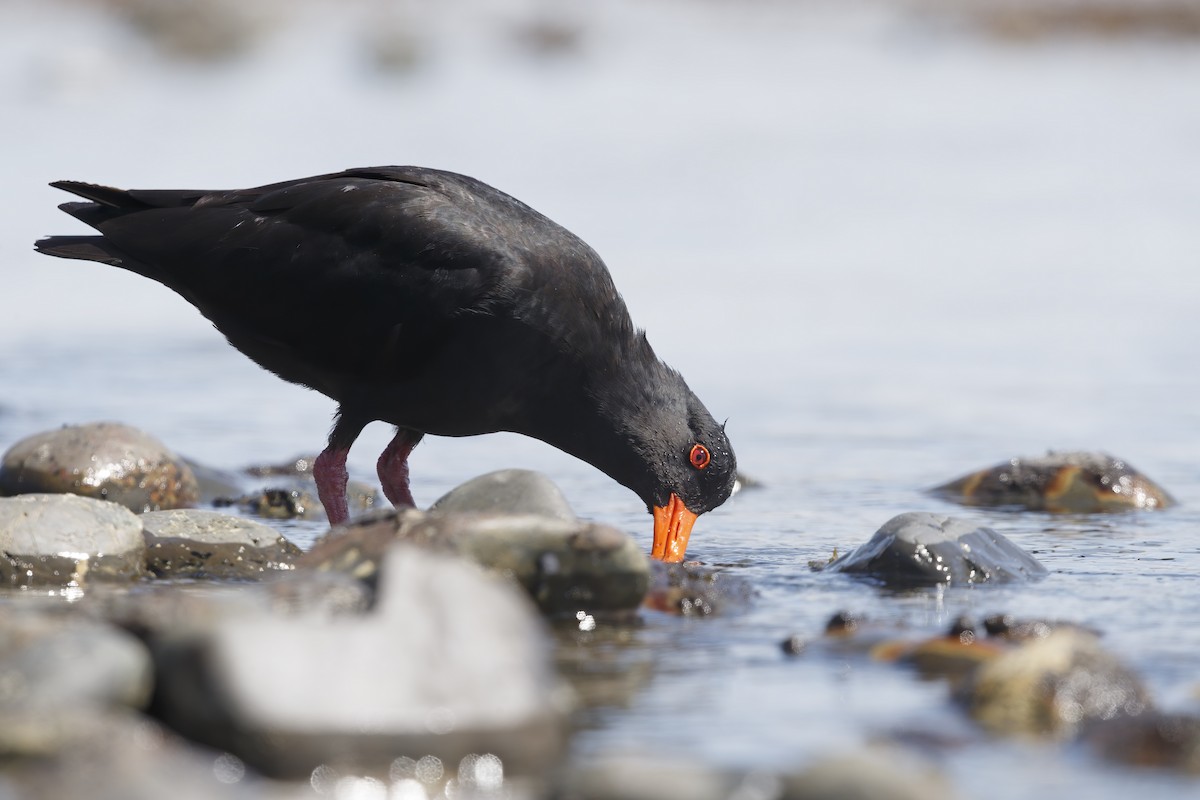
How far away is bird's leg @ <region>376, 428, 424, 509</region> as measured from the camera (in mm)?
7297

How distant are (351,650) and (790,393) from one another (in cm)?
737

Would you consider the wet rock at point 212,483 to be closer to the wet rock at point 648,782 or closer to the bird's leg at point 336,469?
the bird's leg at point 336,469

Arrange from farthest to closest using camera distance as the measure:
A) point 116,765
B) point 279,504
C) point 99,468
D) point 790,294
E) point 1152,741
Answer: point 790,294 < point 279,504 < point 99,468 < point 1152,741 < point 116,765

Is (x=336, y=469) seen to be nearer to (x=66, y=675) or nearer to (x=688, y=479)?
(x=688, y=479)

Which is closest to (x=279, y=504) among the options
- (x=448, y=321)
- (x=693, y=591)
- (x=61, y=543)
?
(x=448, y=321)

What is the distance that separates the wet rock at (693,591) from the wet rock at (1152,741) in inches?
65.0

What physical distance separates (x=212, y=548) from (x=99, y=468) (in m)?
1.52

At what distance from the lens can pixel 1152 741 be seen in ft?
12.6

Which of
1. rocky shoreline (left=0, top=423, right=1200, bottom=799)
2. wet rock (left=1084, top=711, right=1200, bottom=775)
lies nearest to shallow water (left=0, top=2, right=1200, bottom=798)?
wet rock (left=1084, top=711, right=1200, bottom=775)

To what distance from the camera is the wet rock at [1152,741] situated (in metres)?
3.77

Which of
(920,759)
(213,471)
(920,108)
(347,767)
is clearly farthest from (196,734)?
(920,108)

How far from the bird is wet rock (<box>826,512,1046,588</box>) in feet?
2.72

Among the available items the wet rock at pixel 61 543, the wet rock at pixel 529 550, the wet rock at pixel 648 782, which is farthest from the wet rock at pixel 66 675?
the wet rock at pixel 61 543

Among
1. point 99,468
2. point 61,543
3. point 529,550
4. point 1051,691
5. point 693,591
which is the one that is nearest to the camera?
point 1051,691
